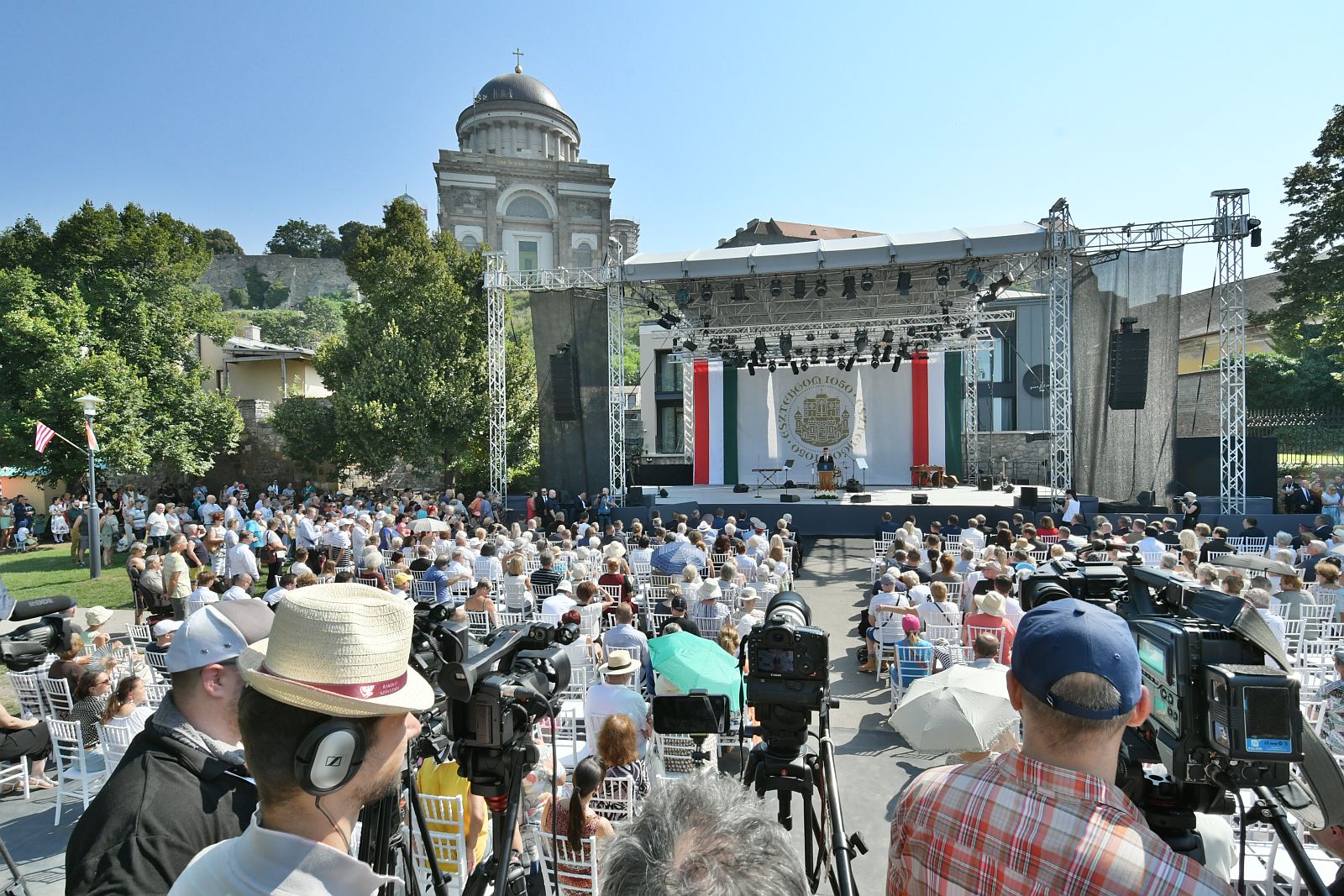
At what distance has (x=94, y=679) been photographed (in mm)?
4496

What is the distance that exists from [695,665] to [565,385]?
13.3 metres

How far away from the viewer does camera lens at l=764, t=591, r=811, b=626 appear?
8.12 ft

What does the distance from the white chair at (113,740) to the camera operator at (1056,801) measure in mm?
4445

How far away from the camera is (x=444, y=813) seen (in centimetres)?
304

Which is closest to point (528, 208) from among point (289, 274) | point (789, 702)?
point (289, 274)

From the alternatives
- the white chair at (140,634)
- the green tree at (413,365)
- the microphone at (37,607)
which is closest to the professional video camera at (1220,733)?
the microphone at (37,607)

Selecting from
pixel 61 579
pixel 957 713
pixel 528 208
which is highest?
pixel 528 208

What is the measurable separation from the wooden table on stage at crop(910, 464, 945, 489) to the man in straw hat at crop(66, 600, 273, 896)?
820 inches

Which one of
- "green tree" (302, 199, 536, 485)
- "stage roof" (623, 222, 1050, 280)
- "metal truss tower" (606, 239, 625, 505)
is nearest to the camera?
"stage roof" (623, 222, 1050, 280)

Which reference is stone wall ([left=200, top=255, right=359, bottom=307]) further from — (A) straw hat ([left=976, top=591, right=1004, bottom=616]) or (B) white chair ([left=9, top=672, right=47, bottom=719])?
(A) straw hat ([left=976, top=591, right=1004, bottom=616])

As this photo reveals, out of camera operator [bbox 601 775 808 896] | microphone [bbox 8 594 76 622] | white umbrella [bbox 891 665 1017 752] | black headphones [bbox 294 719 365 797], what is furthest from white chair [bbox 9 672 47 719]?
camera operator [bbox 601 775 808 896]

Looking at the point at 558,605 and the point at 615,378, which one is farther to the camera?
the point at 615,378

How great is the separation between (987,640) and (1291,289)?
78.8 feet

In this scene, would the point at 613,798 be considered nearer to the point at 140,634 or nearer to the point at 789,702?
the point at 789,702
